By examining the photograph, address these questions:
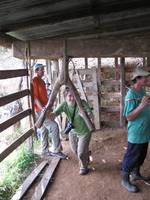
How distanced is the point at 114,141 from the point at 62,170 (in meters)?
2.38

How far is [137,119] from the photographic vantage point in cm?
448

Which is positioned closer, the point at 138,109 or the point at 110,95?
the point at 138,109

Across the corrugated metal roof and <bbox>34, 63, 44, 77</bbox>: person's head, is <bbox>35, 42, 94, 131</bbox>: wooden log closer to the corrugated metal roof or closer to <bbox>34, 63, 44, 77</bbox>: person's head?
the corrugated metal roof

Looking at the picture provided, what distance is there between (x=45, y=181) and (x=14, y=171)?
95 cm

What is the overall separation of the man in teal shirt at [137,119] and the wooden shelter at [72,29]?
0.44m

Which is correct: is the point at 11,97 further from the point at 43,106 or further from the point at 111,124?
the point at 111,124

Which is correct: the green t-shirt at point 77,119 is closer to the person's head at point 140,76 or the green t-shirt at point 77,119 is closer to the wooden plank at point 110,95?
the person's head at point 140,76

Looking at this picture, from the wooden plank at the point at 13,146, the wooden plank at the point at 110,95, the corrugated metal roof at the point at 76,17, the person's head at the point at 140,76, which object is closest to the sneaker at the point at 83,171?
the wooden plank at the point at 13,146

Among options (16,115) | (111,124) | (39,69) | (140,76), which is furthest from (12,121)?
(111,124)

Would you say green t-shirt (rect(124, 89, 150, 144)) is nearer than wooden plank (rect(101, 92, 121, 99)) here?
Yes

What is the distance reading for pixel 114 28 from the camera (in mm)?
4531

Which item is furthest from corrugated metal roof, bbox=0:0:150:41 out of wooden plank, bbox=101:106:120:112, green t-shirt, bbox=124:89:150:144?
wooden plank, bbox=101:106:120:112

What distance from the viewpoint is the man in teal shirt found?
4.32 metres

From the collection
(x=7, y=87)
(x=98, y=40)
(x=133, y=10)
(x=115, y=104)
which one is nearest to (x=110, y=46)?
(x=98, y=40)
